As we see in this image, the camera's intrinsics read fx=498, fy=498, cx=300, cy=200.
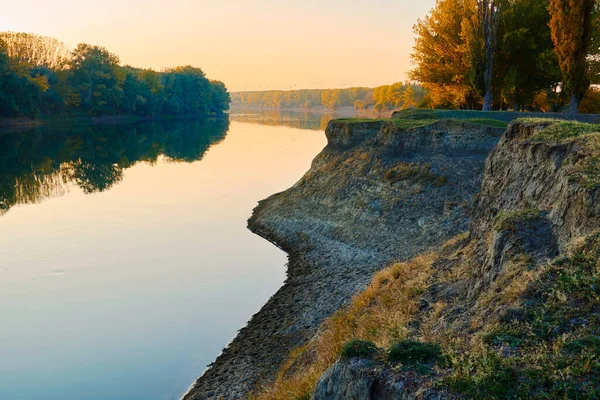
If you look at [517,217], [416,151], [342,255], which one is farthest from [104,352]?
[416,151]

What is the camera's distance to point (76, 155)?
6669 centimetres

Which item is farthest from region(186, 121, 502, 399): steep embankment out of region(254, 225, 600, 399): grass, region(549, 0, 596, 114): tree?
region(549, 0, 596, 114): tree

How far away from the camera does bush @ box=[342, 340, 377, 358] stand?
8.36 meters

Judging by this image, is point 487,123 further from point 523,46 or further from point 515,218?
point 523,46

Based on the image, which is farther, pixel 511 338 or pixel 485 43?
pixel 485 43

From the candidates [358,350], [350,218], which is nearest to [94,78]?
[350,218]

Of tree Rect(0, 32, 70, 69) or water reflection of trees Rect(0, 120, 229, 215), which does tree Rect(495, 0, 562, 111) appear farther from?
Answer: tree Rect(0, 32, 70, 69)

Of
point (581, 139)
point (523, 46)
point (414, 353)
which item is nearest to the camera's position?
point (414, 353)

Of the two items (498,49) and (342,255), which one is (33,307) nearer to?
(342,255)

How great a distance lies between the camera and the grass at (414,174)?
90.7 ft

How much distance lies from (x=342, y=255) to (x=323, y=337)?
11.0 meters

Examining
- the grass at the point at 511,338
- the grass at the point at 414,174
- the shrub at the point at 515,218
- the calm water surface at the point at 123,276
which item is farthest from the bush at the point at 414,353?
the grass at the point at 414,174

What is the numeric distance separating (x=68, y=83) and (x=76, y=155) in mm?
59557

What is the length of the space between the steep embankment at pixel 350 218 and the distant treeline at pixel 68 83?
2942 inches
